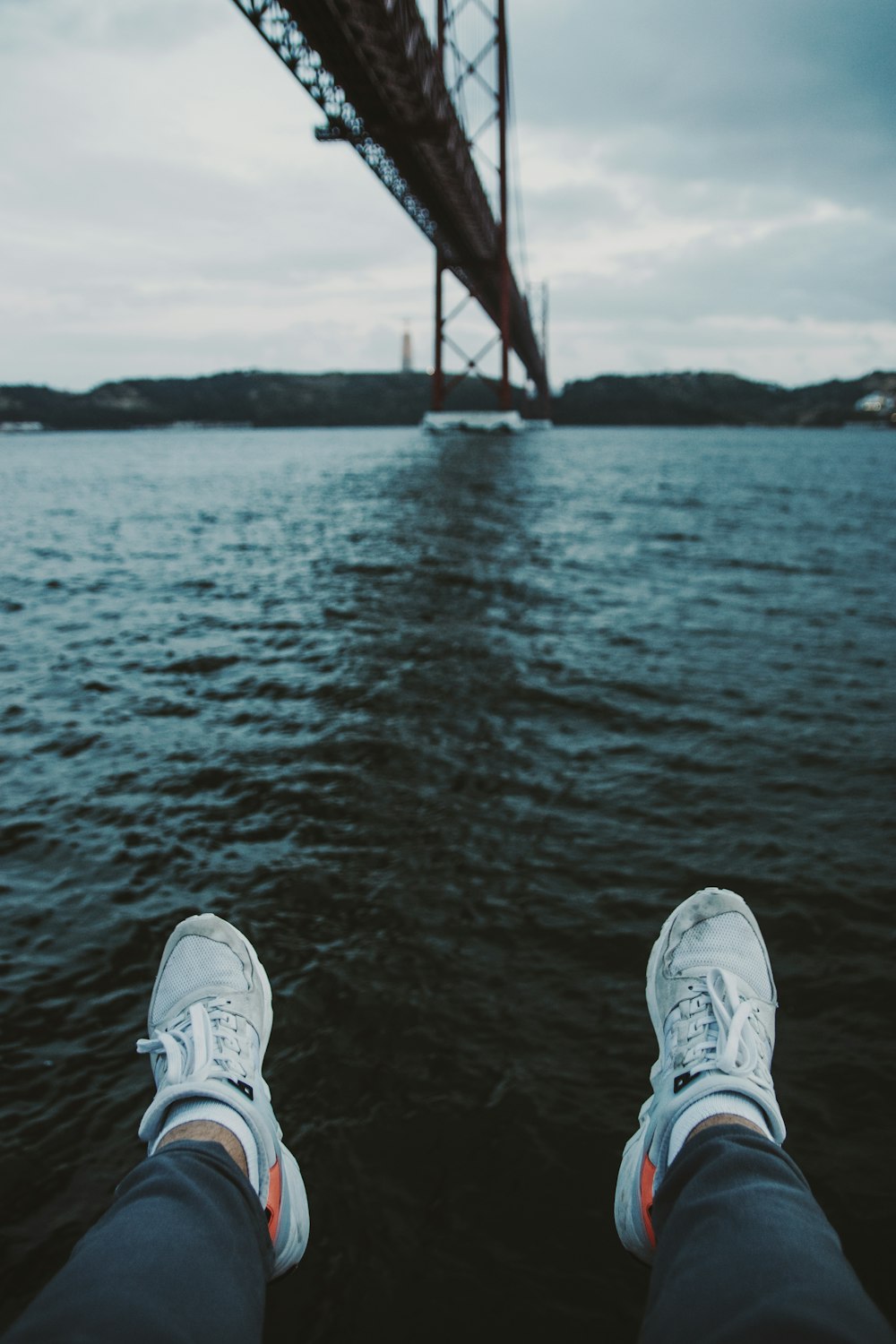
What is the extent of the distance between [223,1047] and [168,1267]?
0.63 meters

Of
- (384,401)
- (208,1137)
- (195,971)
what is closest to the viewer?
(208,1137)

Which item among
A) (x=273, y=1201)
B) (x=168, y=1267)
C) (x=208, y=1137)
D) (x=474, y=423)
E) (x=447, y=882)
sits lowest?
(x=447, y=882)

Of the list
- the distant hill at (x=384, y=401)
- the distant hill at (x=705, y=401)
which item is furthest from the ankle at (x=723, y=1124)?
the distant hill at (x=705, y=401)

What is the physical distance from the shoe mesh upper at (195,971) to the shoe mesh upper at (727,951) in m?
0.98

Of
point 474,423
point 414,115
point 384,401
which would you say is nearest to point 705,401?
point 384,401

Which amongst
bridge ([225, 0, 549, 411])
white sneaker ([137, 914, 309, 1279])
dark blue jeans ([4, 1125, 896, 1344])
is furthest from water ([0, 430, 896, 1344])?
bridge ([225, 0, 549, 411])

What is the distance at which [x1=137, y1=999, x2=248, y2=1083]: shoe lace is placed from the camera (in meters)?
1.42

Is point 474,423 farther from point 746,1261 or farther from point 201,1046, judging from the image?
point 746,1261

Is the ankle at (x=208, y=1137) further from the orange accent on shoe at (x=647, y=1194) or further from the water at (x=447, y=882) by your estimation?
the orange accent on shoe at (x=647, y=1194)

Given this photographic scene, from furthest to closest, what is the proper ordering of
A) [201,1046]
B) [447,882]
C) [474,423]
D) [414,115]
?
[474,423] < [414,115] < [447,882] < [201,1046]

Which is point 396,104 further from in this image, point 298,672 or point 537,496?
point 298,672

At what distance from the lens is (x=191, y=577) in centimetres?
791

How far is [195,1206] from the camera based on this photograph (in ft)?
3.44

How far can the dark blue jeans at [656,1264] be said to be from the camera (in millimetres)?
831
